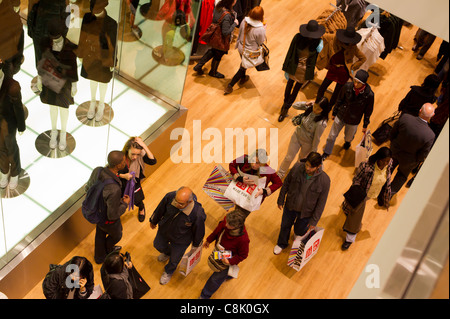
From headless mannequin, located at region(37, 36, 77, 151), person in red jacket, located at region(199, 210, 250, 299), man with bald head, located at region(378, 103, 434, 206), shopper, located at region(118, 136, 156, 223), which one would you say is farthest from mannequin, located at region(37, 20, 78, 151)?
man with bald head, located at region(378, 103, 434, 206)

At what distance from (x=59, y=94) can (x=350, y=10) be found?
207 inches

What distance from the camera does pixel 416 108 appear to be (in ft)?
24.2

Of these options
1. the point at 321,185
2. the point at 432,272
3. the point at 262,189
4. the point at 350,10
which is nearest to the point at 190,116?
the point at 262,189

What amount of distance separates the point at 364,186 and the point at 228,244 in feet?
6.66

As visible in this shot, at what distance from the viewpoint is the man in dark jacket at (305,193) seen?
5770 millimetres

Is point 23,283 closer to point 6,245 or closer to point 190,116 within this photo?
point 6,245

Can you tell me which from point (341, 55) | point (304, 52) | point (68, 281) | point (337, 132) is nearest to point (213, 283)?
point (68, 281)

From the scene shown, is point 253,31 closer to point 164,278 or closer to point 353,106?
point 353,106

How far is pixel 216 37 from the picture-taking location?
7.96 metres

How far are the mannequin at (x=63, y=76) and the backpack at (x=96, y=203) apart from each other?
3.45ft

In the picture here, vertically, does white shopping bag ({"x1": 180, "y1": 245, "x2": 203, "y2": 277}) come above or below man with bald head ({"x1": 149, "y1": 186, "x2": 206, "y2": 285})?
below

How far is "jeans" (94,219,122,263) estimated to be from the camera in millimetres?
5727

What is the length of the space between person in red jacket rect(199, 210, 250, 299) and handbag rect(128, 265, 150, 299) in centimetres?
65

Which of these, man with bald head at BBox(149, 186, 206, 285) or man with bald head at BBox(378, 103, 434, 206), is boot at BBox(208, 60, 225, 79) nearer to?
man with bald head at BBox(378, 103, 434, 206)
